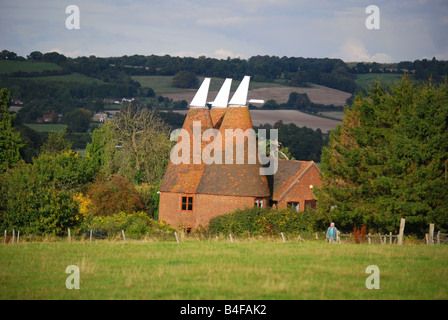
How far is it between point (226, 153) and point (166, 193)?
5448 mm

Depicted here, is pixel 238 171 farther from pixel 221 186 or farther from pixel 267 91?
pixel 267 91

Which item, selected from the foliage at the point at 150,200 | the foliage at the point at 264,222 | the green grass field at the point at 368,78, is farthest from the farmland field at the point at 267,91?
the foliage at the point at 264,222

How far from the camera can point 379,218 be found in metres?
33.5

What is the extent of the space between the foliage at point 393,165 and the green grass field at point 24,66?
394ft

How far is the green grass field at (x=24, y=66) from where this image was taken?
147 meters

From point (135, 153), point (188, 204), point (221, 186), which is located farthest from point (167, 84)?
point (221, 186)

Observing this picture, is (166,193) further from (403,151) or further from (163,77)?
(163,77)

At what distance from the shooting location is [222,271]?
19016 millimetres

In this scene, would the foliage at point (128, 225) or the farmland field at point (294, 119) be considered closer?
the foliage at point (128, 225)

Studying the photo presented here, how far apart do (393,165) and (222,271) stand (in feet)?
56.9

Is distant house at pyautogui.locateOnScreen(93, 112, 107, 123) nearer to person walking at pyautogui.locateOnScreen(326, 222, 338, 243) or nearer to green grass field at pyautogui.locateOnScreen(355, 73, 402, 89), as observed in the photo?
green grass field at pyautogui.locateOnScreen(355, 73, 402, 89)

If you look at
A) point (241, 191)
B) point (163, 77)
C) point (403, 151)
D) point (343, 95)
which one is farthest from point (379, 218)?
point (163, 77)

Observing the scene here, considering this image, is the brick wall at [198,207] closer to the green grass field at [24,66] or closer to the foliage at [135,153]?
the foliage at [135,153]

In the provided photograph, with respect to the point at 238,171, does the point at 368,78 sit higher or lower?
higher
